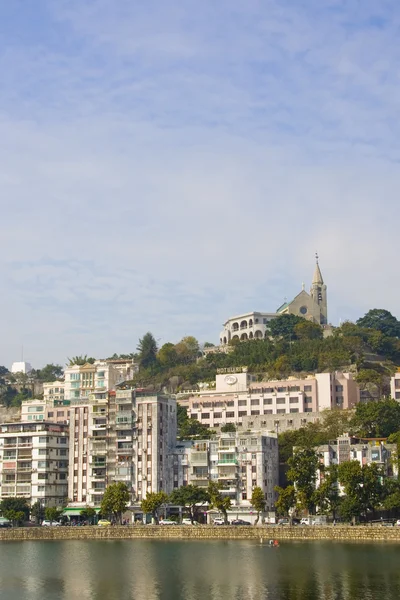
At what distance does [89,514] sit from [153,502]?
12.8m

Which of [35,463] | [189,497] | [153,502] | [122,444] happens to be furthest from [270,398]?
[35,463]

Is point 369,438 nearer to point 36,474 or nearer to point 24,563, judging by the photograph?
point 36,474

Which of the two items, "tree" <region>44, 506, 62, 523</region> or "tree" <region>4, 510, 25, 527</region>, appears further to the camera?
"tree" <region>44, 506, 62, 523</region>

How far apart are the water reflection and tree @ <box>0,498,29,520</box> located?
2691 cm

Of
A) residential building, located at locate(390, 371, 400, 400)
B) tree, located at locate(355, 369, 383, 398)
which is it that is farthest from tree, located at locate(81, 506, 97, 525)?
residential building, located at locate(390, 371, 400, 400)

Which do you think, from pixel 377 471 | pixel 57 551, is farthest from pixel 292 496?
pixel 57 551

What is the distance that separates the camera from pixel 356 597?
74.8 m

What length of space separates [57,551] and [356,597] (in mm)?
50108

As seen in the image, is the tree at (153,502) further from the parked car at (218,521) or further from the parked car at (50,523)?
the parked car at (50,523)

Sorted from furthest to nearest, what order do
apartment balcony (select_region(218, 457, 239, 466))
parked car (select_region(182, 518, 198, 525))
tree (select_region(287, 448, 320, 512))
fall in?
1. apartment balcony (select_region(218, 457, 239, 466))
2. parked car (select_region(182, 518, 198, 525))
3. tree (select_region(287, 448, 320, 512))

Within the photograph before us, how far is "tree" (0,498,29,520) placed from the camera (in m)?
144

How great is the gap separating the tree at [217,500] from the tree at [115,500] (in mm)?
12712

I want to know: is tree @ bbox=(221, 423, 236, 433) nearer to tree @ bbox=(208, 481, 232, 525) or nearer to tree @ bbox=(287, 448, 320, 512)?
tree @ bbox=(208, 481, 232, 525)

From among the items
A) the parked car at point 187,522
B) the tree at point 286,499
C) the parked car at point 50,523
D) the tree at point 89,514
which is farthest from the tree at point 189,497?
the parked car at point 50,523
